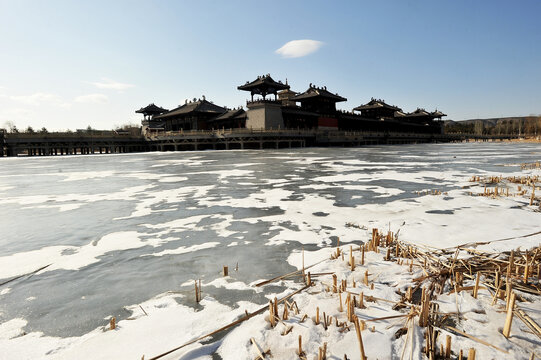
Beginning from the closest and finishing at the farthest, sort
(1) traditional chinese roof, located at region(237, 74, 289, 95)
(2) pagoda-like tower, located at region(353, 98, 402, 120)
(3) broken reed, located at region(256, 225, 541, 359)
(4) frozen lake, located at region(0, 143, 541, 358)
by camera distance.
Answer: (3) broken reed, located at region(256, 225, 541, 359)
(4) frozen lake, located at region(0, 143, 541, 358)
(1) traditional chinese roof, located at region(237, 74, 289, 95)
(2) pagoda-like tower, located at region(353, 98, 402, 120)

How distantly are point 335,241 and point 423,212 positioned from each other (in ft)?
10.6

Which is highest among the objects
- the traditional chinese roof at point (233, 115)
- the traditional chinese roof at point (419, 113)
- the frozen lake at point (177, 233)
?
the traditional chinese roof at point (419, 113)

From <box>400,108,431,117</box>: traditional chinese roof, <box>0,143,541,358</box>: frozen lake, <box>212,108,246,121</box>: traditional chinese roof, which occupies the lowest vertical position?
<box>0,143,541,358</box>: frozen lake

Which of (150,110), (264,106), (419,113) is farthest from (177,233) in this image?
(419,113)

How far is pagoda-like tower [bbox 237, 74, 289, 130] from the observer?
4403 cm

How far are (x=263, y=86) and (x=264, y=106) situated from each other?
123 inches

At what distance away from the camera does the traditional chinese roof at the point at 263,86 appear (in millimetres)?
43281

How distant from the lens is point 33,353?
2.61 metres

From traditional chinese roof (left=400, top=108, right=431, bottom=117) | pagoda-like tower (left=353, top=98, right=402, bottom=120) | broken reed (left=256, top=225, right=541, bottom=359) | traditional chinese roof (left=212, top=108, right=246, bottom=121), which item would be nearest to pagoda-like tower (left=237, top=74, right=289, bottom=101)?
traditional chinese roof (left=212, top=108, right=246, bottom=121)

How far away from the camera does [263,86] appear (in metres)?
44.2

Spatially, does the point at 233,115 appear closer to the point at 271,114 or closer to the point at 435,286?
the point at 271,114

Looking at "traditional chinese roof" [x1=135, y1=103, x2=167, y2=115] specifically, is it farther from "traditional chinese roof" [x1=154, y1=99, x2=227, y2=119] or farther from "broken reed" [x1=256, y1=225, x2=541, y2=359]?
"broken reed" [x1=256, y1=225, x2=541, y2=359]

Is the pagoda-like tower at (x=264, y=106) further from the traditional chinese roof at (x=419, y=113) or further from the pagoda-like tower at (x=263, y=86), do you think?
the traditional chinese roof at (x=419, y=113)

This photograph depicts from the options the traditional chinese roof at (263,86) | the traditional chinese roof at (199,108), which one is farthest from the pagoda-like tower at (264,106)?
the traditional chinese roof at (199,108)
